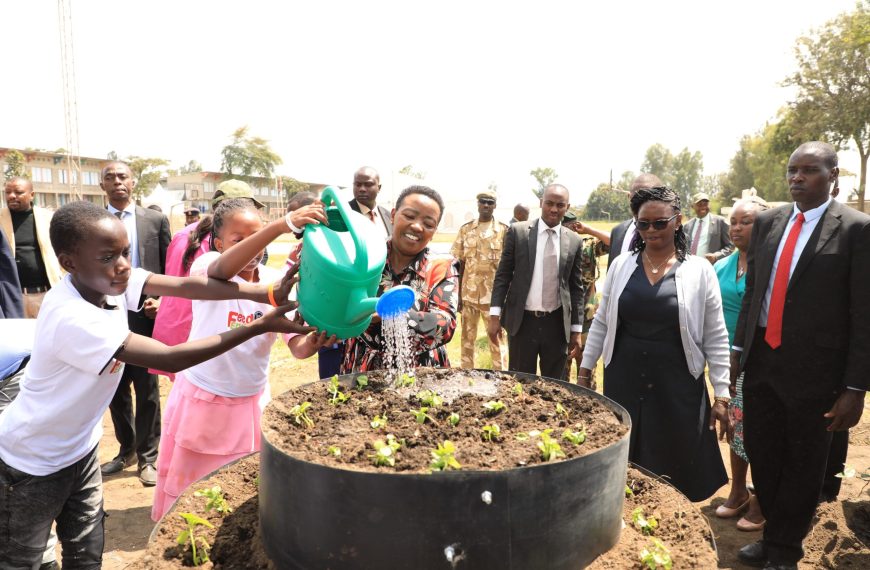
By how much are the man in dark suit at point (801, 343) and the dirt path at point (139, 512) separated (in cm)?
34

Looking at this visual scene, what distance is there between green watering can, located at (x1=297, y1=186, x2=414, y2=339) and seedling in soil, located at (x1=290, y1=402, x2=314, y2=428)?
262 mm

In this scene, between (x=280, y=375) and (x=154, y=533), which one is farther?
(x=280, y=375)

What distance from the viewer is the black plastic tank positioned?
4.08 feet

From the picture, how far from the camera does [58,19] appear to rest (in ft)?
49.1

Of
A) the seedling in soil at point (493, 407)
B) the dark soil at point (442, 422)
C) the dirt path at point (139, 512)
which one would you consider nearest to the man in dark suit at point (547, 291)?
the dirt path at point (139, 512)

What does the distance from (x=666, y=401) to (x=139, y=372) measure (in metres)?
3.50

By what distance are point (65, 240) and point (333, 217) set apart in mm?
864

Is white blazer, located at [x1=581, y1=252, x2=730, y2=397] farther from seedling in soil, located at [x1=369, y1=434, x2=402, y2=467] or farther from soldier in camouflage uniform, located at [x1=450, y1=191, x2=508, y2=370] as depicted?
soldier in camouflage uniform, located at [x1=450, y1=191, x2=508, y2=370]

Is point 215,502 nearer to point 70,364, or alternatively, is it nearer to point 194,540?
Answer: point 194,540

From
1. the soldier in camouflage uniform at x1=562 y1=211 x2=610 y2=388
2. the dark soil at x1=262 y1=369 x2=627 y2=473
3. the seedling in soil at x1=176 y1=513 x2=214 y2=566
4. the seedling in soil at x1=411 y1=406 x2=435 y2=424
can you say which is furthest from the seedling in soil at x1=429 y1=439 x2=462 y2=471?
the soldier in camouflage uniform at x1=562 y1=211 x2=610 y2=388

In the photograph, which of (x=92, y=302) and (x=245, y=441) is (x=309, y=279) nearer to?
(x=92, y=302)

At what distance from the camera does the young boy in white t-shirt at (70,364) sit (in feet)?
5.79

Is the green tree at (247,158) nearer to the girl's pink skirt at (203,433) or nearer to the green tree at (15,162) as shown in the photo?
the green tree at (15,162)

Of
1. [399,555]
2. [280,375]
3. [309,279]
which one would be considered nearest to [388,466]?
[399,555]
